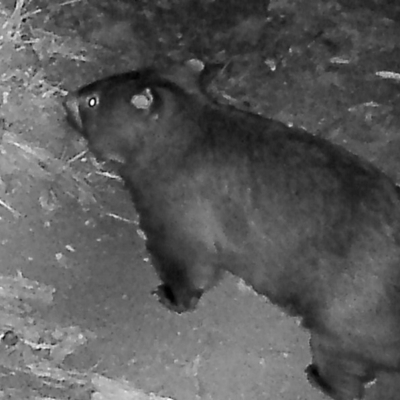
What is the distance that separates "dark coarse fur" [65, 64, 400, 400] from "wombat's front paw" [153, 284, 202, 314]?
0.06m

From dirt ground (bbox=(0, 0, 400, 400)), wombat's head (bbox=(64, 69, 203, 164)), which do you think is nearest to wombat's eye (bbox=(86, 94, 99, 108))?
wombat's head (bbox=(64, 69, 203, 164))

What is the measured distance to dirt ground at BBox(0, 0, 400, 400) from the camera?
4.46 ft

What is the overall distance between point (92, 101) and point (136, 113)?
0.07 metres

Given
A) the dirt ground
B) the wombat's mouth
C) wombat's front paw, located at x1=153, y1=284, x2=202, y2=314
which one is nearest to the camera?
the wombat's mouth

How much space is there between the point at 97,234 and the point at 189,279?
274mm

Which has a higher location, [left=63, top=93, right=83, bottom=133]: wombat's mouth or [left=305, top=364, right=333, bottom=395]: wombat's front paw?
[left=63, top=93, right=83, bottom=133]: wombat's mouth

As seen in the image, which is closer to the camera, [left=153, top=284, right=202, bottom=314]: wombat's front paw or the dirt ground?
[left=153, top=284, right=202, bottom=314]: wombat's front paw

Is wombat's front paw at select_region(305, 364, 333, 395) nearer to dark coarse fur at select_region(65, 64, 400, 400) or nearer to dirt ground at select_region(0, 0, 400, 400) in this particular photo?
dark coarse fur at select_region(65, 64, 400, 400)

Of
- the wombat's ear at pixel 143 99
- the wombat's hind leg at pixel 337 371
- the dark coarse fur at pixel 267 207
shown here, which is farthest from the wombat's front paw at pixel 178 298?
the wombat's ear at pixel 143 99

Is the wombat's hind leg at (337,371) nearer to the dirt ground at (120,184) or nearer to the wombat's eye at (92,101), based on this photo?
the dirt ground at (120,184)

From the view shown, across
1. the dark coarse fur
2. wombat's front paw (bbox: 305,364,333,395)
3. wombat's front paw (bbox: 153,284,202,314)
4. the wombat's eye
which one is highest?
the wombat's eye

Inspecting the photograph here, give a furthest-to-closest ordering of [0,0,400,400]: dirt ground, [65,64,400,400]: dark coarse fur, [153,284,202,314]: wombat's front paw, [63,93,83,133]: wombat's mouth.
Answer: [0,0,400,400]: dirt ground, [153,284,202,314]: wombat's front paw, [63,93,83,133]: wombat's mouth, [65,64,400,400]: dark coarse fur

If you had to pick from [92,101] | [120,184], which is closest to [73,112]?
[92,101]

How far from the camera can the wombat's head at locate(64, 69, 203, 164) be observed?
1075 millimetres
